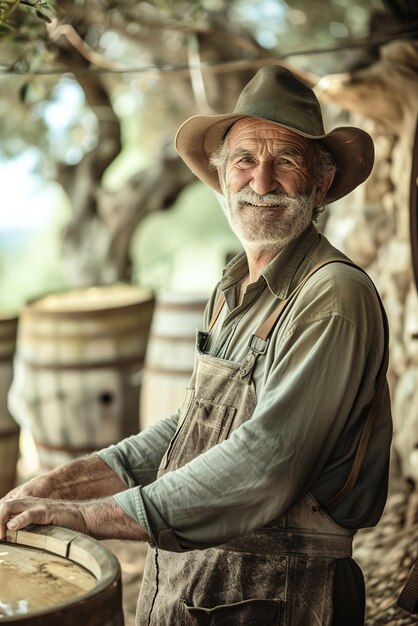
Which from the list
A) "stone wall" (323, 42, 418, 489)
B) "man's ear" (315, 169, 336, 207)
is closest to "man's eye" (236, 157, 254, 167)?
"man's ear" (315, 169, 336, 207)

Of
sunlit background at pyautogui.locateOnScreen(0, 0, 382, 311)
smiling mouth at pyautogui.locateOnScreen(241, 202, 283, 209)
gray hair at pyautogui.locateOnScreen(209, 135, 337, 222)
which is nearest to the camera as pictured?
smiling mouth at pyautogui.locateOnScreen(241, 202, 283, 209)

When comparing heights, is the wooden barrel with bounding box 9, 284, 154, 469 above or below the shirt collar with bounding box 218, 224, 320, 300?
below

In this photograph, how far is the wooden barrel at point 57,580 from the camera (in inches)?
61.4

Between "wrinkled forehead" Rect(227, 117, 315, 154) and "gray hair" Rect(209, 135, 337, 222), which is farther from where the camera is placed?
"gray hair" Rect(209, 135, 337, 222)

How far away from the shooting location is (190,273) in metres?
15.6

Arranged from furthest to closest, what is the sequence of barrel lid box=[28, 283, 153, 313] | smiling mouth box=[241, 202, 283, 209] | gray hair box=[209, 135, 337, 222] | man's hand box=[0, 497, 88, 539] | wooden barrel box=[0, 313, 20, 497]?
barrel lid box=[28, 283, 153, 313] → wooden barrel box=[0, 313, 20, 497] → gray hair box=[209, 135, 337, 222] → smiling mouth box=[241, 202, 283, 209] → man's hand box=[0, 497, 88, 539]

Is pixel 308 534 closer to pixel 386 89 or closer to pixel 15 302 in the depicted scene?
pixel 386 89

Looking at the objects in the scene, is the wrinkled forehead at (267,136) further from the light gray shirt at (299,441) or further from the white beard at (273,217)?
the light gray shirt at (299,441)

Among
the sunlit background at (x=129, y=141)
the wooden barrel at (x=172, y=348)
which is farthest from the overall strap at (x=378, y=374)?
the wooden barrel at (x=172, y=348)

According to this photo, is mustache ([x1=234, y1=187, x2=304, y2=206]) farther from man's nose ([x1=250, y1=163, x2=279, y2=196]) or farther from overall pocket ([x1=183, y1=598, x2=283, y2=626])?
overall pocket ([x1=183, y1=598, x2=283, y2=626])

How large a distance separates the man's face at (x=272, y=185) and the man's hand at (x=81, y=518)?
0.80m

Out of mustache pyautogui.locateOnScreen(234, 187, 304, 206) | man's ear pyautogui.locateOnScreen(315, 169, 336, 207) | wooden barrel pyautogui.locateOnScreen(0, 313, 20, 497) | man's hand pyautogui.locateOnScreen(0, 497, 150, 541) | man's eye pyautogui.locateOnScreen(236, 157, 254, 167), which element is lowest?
wooden barrel pyautogui.locateOnScreen(0, 313, 20, 497)

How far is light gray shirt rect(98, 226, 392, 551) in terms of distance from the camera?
74.2 inches

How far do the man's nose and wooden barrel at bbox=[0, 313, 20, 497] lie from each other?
9.28 feet
